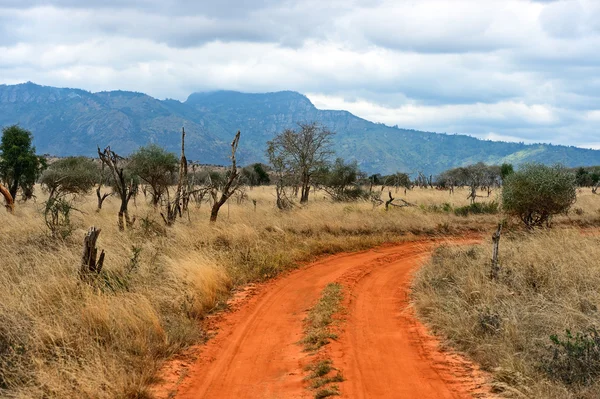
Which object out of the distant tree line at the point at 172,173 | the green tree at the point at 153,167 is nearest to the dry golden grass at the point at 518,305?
the distant tree line at the point at 172,173

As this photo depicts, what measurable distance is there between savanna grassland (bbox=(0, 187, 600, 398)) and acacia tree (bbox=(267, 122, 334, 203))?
15.8 meters

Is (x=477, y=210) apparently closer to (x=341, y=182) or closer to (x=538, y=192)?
(x=538, y=192)

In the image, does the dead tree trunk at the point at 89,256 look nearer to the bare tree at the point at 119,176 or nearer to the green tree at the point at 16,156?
the bare tree at the point at 119,176

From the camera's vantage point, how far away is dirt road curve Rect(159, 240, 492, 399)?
20.2 ft

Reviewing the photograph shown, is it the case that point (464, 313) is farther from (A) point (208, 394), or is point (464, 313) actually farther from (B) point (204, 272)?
(B) point (204, 272)

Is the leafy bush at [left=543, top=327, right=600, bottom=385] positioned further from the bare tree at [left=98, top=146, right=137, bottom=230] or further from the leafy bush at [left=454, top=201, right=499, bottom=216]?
the leafy bush at [left=454, top=201, right=499, bottom=216]

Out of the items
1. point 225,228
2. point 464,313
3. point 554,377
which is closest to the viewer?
point 554,377

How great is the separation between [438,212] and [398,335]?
62.8 feet

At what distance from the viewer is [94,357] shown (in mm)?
6352

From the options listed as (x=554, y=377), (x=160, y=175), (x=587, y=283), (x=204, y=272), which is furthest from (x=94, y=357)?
(x=160, y=175)

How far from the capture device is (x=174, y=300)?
30.1ft

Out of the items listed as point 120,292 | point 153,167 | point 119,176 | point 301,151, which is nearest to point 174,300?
point 120,292

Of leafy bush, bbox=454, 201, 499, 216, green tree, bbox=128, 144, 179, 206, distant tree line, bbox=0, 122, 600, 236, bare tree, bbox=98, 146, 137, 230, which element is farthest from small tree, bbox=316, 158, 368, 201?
bare tree, bbox=98, 146, 137, 230

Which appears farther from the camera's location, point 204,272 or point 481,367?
point 204,272
